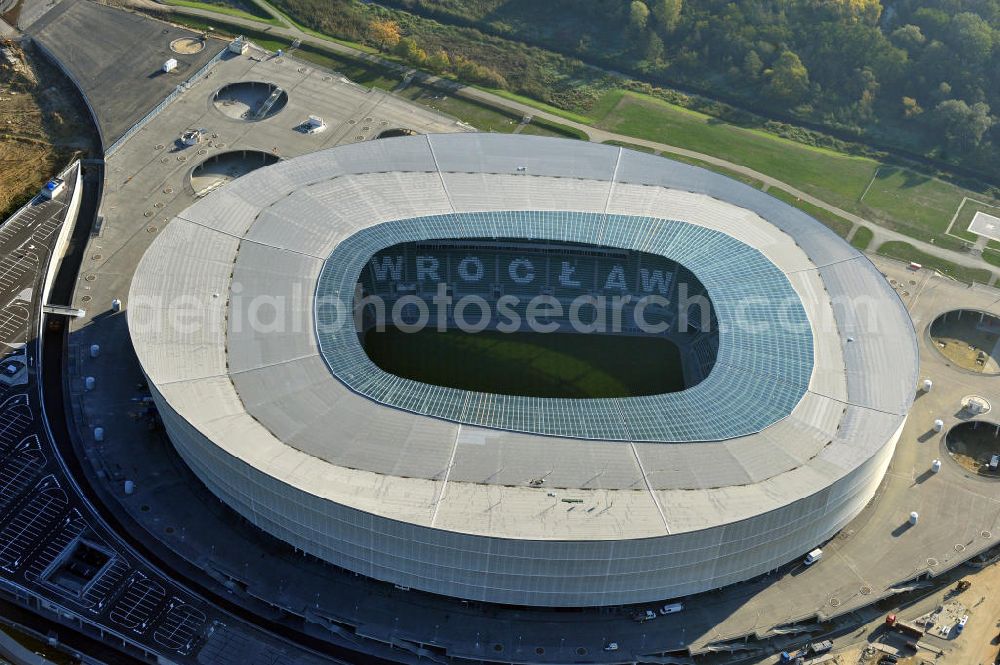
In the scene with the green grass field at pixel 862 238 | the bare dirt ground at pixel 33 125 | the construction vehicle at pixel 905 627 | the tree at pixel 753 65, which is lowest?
the bare dirt ground at pixel 33 125

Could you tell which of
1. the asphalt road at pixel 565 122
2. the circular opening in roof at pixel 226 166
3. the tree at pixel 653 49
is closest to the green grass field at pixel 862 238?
the asphalt road at pixel 565 122

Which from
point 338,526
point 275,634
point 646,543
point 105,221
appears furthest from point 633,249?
point 105,221

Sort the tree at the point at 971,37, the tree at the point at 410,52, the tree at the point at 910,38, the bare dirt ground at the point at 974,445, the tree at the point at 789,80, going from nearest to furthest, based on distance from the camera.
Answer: the bare dirt ground at the point at 974,445, the tree at the point at 410,52, the tree at the point at 971,37, the tree at the point at 789,80, the tree at the point at 910,38

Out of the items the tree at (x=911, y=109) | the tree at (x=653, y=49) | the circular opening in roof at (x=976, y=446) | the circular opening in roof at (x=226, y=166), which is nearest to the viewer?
the circular opening in roof at (x=976, y=446)

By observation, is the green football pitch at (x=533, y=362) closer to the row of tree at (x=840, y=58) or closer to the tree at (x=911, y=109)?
the row of tree at (x=840, y=58)

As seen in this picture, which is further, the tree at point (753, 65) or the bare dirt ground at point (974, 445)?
the tree at point (753, 65)

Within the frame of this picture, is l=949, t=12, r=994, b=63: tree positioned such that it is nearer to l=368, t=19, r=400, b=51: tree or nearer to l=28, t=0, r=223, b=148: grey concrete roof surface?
l=368, t=19, r=400, b=51: tree

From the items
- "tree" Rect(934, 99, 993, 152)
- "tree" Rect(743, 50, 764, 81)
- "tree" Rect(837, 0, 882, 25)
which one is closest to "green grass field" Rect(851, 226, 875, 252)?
"tree" Rect(934, 99, 993, 152)

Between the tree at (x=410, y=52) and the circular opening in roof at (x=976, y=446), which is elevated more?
the tree at (x=410, y=52)
